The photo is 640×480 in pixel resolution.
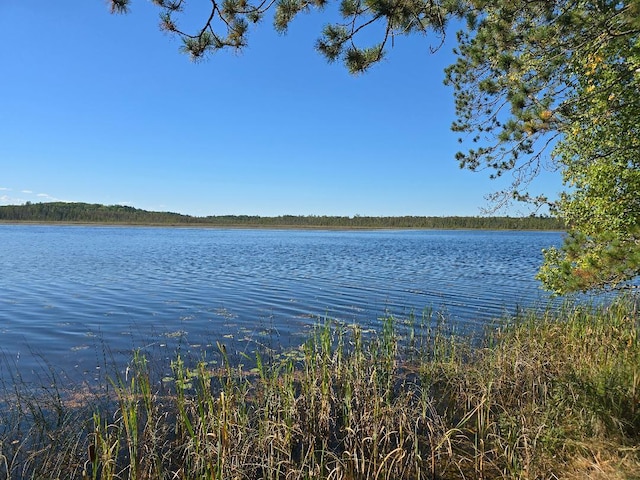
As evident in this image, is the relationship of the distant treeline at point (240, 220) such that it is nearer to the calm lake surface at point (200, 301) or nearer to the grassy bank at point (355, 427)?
the calm lake surface at point (200, 301)

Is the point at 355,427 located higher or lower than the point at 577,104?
lower

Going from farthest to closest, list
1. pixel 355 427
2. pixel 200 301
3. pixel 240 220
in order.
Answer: pixel 240 220, pixel 200 301, pixel 355 427

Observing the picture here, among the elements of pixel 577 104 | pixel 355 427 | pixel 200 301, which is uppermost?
pixel 577 104

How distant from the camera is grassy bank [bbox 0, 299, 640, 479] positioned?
3863 mm

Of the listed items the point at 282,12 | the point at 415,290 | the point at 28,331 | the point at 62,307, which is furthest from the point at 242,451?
the point at 415,290

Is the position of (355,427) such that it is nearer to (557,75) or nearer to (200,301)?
(557,75)

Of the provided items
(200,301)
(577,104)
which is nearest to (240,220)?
(200,301)

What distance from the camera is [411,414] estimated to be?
193 inches

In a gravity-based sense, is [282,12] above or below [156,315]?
above

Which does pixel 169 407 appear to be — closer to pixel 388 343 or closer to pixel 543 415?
pixel 388 343

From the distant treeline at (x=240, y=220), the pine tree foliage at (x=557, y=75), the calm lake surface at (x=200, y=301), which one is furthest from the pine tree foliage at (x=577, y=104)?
the distant treeline at (x=240, y=220)

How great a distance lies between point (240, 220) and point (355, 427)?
15776 cm

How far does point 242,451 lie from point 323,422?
1.22 m

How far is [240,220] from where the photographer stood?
15925cm
